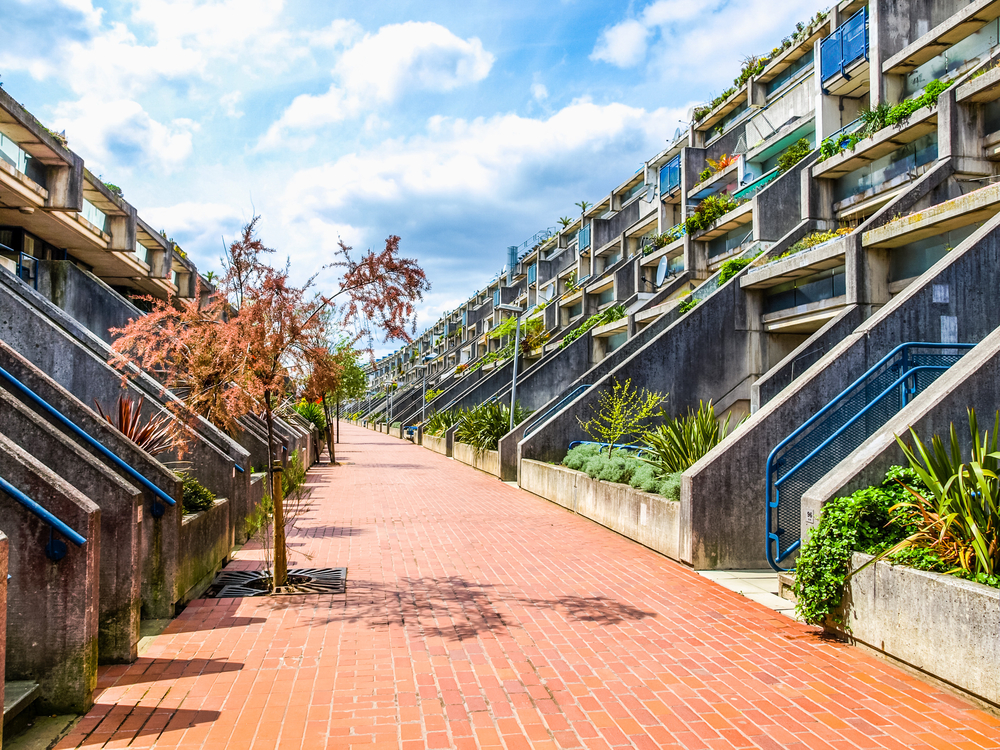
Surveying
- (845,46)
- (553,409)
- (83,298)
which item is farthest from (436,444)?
(845,46)

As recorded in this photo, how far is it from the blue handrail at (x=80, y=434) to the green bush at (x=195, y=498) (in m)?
1.23

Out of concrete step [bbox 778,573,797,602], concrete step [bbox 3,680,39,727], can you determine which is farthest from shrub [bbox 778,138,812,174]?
concrete step [bbox 3,680,39,727]

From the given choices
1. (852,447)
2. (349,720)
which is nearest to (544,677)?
(349,720)

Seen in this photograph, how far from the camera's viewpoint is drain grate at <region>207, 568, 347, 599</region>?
750 centimetres

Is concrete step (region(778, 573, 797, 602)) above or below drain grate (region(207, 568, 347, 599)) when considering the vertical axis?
above

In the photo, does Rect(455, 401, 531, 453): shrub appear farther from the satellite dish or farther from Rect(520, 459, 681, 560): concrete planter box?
the satellite dish

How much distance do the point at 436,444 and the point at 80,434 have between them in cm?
2744

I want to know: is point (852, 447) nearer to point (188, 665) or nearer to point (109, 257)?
point (188, 665)

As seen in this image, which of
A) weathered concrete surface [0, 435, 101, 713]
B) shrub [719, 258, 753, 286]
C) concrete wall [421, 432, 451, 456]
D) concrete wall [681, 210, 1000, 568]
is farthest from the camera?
concrete wall [421, 432, 451, 456]

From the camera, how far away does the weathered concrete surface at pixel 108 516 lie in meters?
5.36

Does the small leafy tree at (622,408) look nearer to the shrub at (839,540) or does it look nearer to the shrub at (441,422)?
the shrub at (839,540)

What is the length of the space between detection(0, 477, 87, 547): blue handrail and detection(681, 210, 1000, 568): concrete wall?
6453mm

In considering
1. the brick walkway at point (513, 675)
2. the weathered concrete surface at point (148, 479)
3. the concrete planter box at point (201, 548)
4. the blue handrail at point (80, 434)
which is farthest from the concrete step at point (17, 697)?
the concrete planter box at point (201, 548)

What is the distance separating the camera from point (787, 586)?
7180mm
